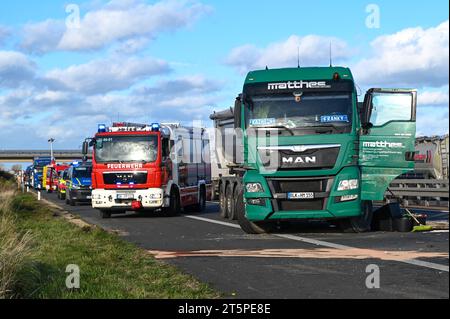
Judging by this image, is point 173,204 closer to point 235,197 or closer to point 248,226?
point 235,197

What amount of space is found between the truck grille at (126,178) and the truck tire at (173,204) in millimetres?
1578

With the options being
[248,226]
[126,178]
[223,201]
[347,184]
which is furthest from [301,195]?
[126,178]

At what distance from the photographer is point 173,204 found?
2297cm

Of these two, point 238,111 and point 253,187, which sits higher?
point 238,111

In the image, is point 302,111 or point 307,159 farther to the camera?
point 302,111

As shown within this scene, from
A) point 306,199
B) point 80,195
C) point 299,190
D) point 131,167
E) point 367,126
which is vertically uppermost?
point 367,126

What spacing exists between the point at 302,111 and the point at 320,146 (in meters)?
0.85

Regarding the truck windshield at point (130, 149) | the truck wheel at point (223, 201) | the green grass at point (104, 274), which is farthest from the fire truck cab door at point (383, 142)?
the truck windshield at point (130, 149)

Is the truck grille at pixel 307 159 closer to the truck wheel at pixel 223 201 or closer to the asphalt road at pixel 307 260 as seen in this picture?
the asphalt road at pixel 307 260

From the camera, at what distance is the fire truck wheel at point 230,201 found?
1961 cm

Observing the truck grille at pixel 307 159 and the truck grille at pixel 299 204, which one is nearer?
the truck grille at pixel 307 159
